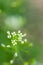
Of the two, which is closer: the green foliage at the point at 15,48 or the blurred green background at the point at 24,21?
the green foliage at the point at 15,48

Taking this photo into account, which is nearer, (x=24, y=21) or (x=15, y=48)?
(x=15, y=48)

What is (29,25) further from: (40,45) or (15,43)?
(15,43)

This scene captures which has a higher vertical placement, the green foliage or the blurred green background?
the blurred green background

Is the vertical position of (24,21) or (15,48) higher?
(24,21)

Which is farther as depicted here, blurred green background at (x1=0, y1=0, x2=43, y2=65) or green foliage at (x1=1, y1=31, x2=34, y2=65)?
blurred green background at (x1=0, y1=0, x2=43, y2=65)

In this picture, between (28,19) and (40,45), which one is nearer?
(40,45)

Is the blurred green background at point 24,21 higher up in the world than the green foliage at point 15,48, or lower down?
higher up

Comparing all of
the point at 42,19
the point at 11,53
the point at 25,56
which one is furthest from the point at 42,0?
the point at 11,53

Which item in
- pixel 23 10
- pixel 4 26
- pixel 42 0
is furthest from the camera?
pixel 42 0
